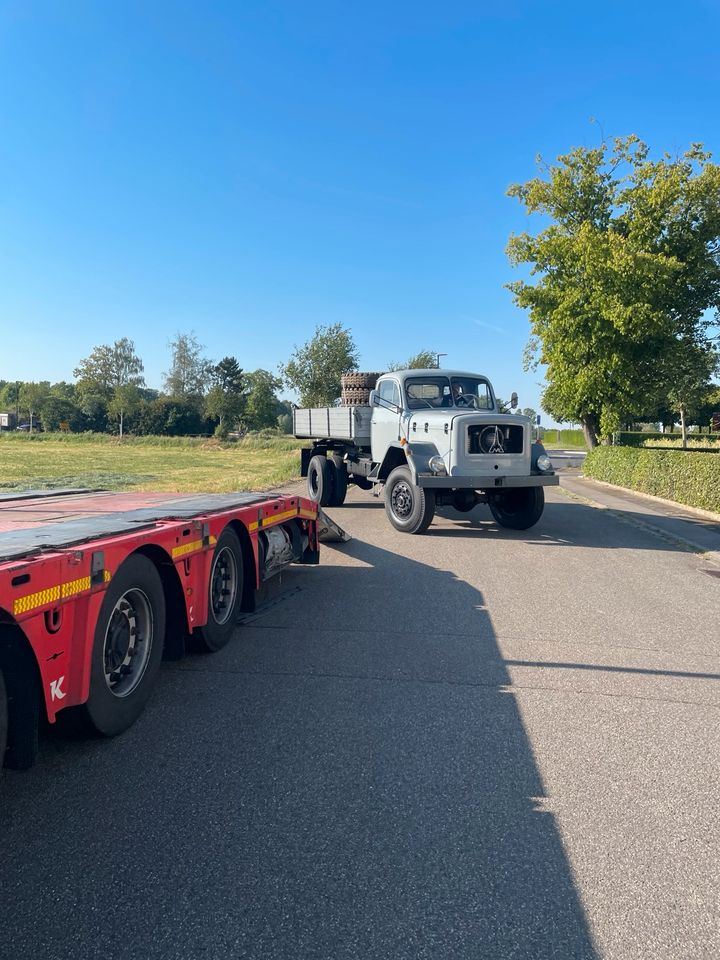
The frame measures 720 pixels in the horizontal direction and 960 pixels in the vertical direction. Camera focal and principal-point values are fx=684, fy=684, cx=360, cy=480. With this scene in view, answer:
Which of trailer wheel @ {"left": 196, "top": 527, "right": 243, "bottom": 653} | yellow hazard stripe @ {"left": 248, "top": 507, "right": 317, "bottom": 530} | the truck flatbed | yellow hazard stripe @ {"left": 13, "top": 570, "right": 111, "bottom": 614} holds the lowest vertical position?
trailer wheel @ {"left": 196, "top": 527, "right": 243, "bottom": 653}

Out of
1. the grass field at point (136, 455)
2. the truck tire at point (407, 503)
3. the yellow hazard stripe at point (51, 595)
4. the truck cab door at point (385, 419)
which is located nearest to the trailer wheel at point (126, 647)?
the yellow hazard stripe at point (51, 595)

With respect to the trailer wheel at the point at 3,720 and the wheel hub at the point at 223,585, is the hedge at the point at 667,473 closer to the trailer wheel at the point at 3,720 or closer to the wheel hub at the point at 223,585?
the wheel hub at the point at 223,585

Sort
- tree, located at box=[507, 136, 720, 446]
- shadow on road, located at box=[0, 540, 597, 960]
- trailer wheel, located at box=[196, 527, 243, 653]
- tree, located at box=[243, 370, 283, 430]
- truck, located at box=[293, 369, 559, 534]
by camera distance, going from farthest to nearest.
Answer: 1. tree, located at box=[243, 370, 283, 430]
2. tree, located at box=[507, 136, 720, 446]
3. truck, located at box=[293, 369, 559, 534]
4. trailer wheel, located at box=[196, 527, 243, 653]
5. shadow on road, located at box=[0, 540, 597, 960]

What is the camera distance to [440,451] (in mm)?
10953

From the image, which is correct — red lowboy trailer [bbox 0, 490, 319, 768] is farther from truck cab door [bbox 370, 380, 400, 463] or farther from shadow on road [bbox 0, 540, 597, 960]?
truck cab door [bbox 370, 380, 400, 463]

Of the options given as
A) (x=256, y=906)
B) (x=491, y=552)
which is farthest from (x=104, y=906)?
(x=491, y=552)

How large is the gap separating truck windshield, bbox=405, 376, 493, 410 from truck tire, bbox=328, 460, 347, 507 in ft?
9.00

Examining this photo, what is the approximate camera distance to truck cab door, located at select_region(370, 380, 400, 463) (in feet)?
40.3

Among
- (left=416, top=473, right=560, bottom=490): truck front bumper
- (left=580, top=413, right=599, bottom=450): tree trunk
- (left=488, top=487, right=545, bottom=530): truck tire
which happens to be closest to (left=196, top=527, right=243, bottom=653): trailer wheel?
(left=416, top=473, right=560, bottom=490): truck front bumper

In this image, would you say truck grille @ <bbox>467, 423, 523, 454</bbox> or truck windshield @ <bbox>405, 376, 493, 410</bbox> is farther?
truck windshield @ <bbox>405, 376, 493, 410</bbox>

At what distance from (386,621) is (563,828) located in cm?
324

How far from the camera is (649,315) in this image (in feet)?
77.4

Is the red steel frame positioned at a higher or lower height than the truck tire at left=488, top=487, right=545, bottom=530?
higher

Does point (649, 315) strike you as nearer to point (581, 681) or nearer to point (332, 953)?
point (581, 681)
